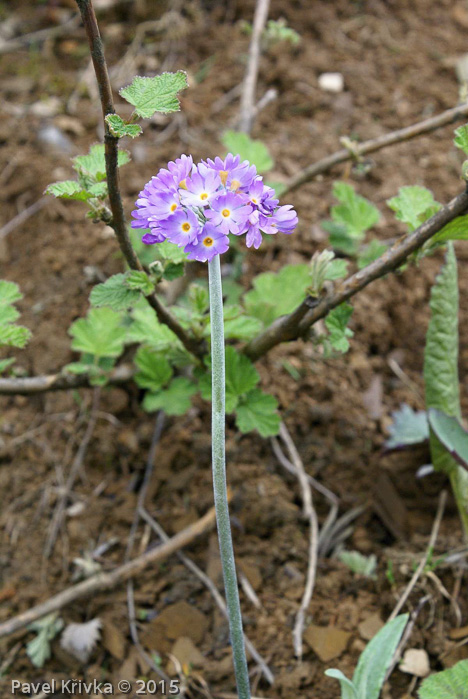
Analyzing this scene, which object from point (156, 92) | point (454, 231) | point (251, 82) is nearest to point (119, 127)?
point (156, 92)

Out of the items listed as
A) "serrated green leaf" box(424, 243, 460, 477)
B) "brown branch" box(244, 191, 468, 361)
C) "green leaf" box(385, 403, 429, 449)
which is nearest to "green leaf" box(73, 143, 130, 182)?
"brown branch" box(244, 191, 468, 361)

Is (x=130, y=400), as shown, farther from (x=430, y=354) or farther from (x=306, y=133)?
(x=306, y=133)

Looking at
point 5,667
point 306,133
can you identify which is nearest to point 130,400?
point 5,667

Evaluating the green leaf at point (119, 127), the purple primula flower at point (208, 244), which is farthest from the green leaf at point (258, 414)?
the green leaf at point (119, 127)

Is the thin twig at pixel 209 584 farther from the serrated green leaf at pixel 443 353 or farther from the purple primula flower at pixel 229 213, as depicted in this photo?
the purple primula flower at pixel 229 213

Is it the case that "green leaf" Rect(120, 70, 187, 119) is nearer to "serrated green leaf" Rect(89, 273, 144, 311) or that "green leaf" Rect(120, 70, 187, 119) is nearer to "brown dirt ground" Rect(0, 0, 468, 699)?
"serrated green leaf" Rect(89, 273, 144, 311)

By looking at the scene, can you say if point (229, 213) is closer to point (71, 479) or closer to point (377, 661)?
point (377, 661)
